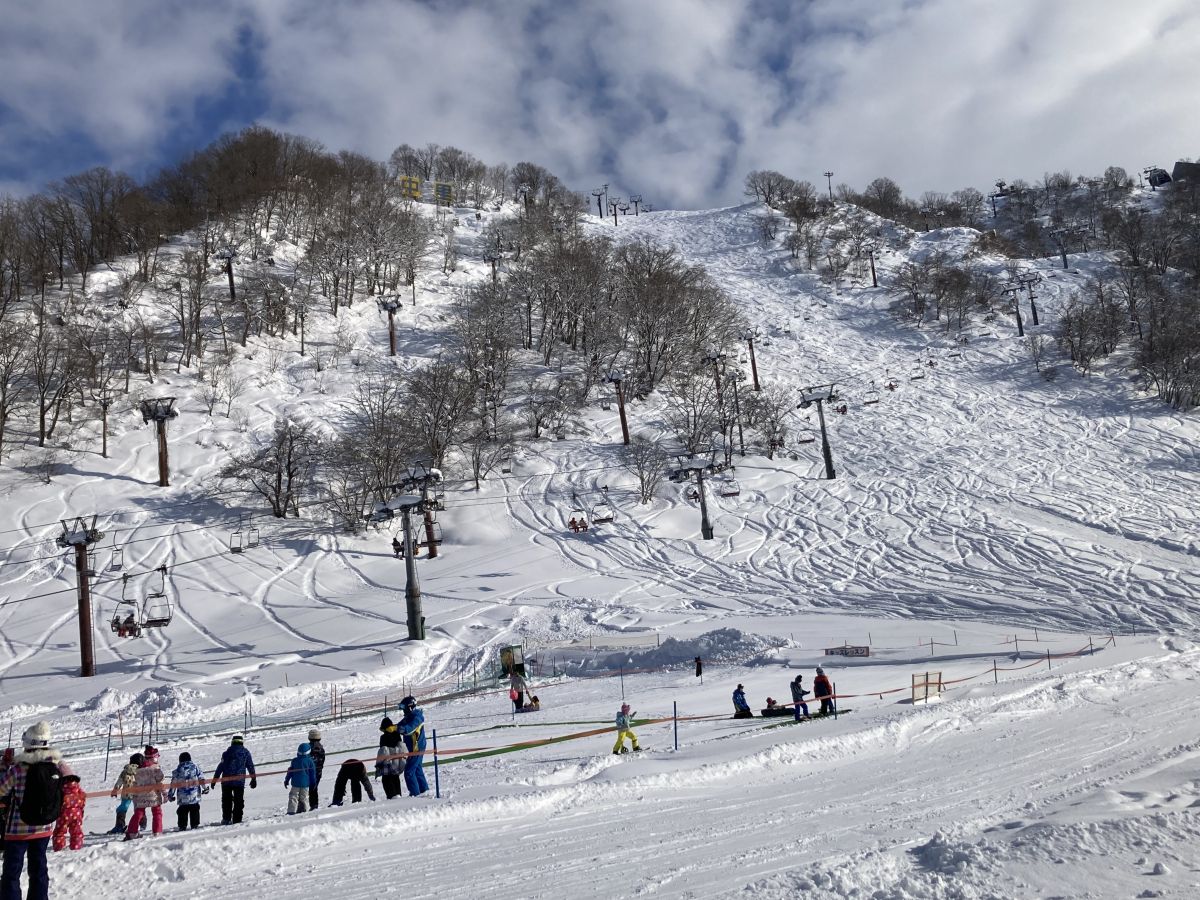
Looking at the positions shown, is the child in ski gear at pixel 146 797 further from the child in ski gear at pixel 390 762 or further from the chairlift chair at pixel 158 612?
the chairlift chair at pixel 158 612

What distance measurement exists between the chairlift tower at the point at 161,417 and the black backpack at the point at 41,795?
38.2m

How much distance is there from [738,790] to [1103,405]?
57076 mm

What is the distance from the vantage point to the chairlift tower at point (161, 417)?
40.4 metres

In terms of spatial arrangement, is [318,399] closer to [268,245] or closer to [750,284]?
[268,245]

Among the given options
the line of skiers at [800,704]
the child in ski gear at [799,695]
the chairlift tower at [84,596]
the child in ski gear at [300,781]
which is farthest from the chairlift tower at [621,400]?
the child in ski gear at [300,781]

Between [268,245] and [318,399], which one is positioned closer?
[318,399]

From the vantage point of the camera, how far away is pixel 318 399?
5491 cm

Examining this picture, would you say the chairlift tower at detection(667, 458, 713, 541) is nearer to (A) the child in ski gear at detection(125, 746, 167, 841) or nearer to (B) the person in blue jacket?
(B) the person in blue jacket

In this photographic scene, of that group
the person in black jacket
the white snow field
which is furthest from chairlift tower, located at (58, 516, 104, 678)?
the person in black jacket

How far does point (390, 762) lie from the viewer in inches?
420

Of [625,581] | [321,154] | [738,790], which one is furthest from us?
[321,154]

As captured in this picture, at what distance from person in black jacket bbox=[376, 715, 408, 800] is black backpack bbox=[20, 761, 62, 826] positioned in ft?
15.7

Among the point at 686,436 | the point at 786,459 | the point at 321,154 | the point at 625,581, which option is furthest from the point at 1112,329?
the point at 321,154

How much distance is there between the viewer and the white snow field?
7012 millimetres
